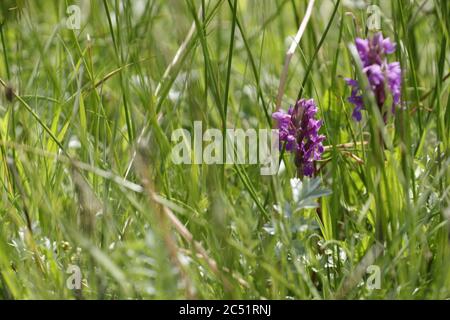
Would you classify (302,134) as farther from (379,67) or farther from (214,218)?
(214,218)

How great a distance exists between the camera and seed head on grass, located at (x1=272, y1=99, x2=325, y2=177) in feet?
4.78

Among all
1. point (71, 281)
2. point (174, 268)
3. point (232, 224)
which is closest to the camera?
point (174, 268)

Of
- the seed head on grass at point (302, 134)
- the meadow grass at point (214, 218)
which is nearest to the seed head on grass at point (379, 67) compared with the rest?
the meadow grass at point (214, 218)

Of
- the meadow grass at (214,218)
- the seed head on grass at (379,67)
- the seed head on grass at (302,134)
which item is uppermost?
the seed head on grass at (379,67)

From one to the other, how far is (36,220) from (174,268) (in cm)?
43

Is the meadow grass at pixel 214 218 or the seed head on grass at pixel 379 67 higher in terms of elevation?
the seed head on grass at pixel 379 67

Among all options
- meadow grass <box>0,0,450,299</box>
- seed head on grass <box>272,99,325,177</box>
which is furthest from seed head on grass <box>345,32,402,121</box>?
seed head on grass <box>272,99,325,177</box>

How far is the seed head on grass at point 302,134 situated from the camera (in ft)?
4.78

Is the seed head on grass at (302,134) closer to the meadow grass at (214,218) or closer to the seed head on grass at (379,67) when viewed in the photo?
the meadow grass at (214,218)

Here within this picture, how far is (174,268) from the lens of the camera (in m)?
1.20
